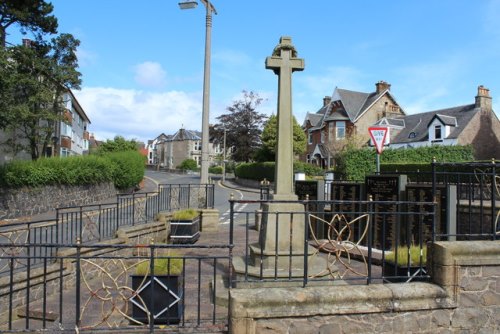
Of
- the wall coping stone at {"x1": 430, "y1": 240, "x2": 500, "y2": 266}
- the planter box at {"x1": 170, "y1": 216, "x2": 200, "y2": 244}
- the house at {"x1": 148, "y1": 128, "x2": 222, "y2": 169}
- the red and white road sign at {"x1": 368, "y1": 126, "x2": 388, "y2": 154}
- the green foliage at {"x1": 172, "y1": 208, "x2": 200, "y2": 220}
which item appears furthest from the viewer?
the house at {"x1": 148, "y1": 128, "x2": 222, "y2": 169}

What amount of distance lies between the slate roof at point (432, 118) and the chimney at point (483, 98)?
609 mm

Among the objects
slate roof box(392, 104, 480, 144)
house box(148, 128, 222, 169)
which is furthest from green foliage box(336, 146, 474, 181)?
house box(148, 128, 222, 169)

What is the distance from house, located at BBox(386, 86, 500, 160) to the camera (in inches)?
1422

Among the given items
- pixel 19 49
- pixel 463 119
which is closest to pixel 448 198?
pixel 19 49

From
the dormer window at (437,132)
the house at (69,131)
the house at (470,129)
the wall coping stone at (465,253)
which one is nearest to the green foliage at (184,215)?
the wall coping stone at (465,253)

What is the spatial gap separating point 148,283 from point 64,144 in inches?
1389

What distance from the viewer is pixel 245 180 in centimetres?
4247

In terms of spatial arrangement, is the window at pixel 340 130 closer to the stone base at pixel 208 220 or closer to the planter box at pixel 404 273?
the stone base at pixel 208 220

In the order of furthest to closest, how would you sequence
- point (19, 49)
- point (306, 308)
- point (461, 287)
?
point (19, 49)
point (461, 287)
point (306, 308)

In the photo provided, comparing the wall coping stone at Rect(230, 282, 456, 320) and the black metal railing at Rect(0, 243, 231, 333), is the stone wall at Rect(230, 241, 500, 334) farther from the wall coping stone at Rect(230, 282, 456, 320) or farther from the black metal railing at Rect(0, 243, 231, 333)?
the black metal railing at Rect(0, 243, 231, 333)

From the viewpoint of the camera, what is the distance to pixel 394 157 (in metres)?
29.6

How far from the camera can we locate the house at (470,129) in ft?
119

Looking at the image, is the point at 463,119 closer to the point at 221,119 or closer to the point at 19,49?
the point at 221,119

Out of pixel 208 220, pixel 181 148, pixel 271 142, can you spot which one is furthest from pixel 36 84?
pixel 181 148
